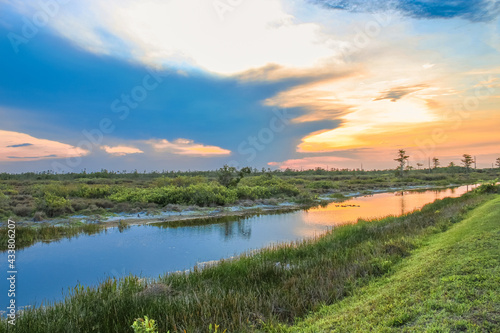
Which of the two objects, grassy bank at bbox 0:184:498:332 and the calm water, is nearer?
grassy bank at bbox 0:184:498:332

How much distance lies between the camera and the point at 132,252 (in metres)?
14.1

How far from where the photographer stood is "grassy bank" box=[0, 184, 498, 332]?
19.0 feet

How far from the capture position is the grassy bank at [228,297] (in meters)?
5.78

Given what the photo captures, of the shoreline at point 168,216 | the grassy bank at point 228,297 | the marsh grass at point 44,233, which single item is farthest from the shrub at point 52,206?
the grassy bank at point 228,297

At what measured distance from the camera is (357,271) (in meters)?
7.49

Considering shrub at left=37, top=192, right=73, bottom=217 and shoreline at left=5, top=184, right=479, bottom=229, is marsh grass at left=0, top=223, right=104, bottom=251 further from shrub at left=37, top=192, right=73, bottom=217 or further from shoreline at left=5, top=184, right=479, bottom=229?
shrub at left=37, top=192, right=73, bottom=217

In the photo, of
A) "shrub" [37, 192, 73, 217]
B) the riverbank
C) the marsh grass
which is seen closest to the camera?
the marsh grass

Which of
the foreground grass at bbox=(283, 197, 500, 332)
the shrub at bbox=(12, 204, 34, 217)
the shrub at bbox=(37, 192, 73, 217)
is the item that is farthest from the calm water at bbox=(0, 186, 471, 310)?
the foreground grass at bbox=(283, 197, 500, 332)

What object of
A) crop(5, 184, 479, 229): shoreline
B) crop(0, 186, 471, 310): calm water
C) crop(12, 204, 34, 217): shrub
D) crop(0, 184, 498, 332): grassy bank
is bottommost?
crop(0, 186, 471, 310): calm water

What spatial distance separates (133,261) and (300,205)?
22.4 m

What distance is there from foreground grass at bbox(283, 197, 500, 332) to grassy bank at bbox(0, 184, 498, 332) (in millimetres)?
817

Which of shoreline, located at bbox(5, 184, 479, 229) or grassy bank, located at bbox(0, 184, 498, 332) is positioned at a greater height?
grassy bank, located at bbox(0, 184, 498, 332)

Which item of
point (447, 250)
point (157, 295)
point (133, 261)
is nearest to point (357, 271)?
point (447, 250)

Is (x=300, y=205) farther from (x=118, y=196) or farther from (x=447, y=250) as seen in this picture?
(x=447, y=250)
